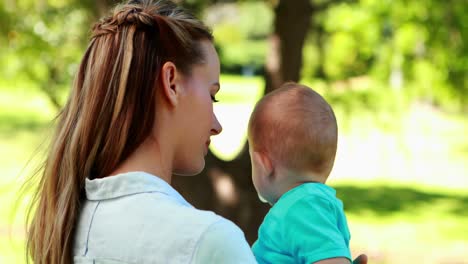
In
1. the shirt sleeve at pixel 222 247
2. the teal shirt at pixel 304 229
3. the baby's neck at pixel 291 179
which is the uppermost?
the shirt sleeve at pixel 222 247

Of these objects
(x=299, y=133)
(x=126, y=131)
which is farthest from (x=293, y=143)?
(x=126, y=131)

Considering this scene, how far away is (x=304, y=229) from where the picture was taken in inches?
73.4

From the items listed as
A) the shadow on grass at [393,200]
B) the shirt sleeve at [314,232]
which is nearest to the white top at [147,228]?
the shirt sleeve at [314,232]

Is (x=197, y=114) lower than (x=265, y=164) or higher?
higher

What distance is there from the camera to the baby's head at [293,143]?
6.53 feet

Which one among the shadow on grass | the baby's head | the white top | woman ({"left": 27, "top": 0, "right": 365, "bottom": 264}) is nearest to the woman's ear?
woman ({"left": 27, "top": 0, "right": 365, "bottom": 264})

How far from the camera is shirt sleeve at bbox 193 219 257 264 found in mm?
1458

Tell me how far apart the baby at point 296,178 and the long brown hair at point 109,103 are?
0.35 metres

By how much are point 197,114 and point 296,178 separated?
1.29 feet

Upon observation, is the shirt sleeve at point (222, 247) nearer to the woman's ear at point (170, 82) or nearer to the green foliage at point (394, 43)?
the woman's ear at point (170, 82)

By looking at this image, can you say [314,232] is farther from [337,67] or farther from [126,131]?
[337,67]

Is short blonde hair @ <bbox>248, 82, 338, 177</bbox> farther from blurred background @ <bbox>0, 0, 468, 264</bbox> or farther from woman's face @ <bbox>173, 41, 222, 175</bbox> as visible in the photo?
blurred background @ <bbox>0, 0, 468, 264</bbox>

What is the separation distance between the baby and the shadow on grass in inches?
409

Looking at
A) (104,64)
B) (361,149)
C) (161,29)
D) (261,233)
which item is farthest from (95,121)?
(361,149)
